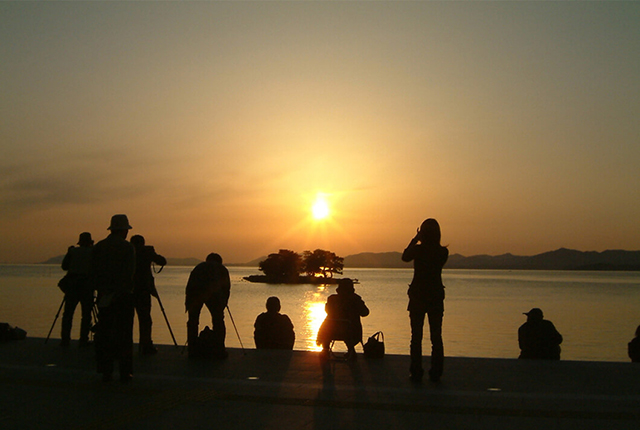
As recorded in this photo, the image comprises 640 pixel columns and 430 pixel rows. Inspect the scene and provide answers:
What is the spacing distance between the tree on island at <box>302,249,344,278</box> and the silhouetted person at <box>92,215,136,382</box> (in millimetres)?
183186

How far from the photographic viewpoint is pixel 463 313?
56.7m

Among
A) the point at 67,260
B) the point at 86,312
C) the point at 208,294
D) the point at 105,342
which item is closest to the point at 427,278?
the point at 208,294

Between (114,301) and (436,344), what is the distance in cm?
428

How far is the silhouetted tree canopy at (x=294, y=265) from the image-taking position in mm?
179500

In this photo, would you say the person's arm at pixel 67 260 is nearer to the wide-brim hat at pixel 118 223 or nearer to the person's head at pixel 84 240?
the person's head at pixel 84 240

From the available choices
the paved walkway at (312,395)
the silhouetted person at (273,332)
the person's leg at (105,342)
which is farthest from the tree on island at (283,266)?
the person's leg at (105,342)

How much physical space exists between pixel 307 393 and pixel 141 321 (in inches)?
178

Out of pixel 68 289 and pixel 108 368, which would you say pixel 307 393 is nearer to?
pixel 108 368

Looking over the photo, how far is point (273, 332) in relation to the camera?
41.2ft

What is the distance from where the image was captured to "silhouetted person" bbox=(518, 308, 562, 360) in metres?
11.9

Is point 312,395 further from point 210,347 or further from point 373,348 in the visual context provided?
point 210,347

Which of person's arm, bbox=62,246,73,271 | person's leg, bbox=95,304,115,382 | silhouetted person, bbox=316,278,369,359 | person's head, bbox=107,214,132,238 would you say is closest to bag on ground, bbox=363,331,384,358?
silhouetted person, bbox=316,278,369,359

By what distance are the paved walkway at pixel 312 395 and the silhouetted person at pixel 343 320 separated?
1.15 ft

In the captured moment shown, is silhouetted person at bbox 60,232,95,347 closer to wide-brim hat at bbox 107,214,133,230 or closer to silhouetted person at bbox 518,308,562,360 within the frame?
wide-brim hat at bbox 107,214,133,230
